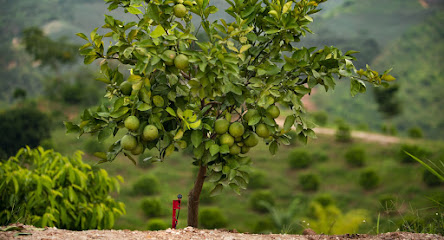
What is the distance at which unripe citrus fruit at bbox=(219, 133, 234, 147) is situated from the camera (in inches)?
83.9

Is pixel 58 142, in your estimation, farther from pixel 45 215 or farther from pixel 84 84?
pixel 45 215

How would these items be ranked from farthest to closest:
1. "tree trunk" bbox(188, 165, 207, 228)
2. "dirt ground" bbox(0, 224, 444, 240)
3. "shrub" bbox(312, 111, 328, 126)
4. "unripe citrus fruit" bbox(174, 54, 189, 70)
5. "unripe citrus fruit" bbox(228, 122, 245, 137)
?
"shrub" bbox(312, 111, 328, 126) < "tree trunk" bbox(188, 165, 207, 228) < "dirt ground" bbox(0, 224, 444, 240) < "unripe citrus fruit" bbox(228, 122, 245, 137) < "unripe citrus fruit" bbox(174, 54, 189, 70)

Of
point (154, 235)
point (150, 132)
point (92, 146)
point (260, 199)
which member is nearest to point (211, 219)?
point (260, 199)

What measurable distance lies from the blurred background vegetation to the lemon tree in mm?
283

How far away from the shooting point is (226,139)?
2131 millimetres

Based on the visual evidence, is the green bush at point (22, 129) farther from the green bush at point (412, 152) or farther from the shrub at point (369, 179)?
the green bush at point (412, 152)

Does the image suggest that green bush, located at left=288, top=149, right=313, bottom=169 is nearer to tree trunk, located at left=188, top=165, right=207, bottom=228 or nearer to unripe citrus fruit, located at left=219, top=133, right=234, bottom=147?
tree trunk, located at left=188, top=165, right=207, bottom=228

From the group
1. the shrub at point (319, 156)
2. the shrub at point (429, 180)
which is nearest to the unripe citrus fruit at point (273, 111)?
the shrub at point (429, 180)

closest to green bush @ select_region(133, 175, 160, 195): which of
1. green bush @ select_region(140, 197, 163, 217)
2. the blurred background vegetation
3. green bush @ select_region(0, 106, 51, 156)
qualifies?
the blurred background vegetation

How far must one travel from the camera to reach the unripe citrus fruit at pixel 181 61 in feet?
6.29

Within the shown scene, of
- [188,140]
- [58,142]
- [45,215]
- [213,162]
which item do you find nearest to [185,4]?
[188,140]

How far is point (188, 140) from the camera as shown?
2176 millimetres

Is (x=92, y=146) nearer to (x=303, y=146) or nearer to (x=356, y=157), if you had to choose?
(x=303, y=146)

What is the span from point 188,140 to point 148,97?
33cm
